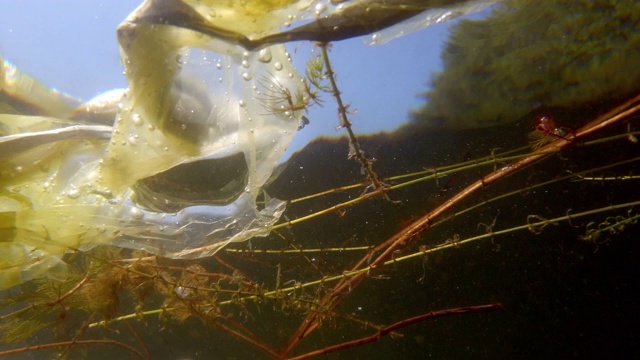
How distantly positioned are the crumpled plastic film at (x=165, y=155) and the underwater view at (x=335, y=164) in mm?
16

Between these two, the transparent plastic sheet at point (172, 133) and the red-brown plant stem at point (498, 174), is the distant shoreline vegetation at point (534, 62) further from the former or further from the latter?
the transparent plastic sheet at point (172, 133)

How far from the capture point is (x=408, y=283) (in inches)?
187

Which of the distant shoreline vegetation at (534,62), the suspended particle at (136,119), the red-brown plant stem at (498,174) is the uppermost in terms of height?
the suspended particle at (136,119)

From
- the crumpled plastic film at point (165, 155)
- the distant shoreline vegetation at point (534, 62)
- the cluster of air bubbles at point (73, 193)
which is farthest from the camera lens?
the cluster of air bubbles at point (73, 193)

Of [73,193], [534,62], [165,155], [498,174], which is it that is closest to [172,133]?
[165,155]

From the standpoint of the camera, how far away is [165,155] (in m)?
2.87

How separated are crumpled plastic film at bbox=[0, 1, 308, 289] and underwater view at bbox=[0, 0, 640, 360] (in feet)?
0.05

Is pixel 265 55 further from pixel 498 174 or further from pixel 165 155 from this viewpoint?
pixel 498 174

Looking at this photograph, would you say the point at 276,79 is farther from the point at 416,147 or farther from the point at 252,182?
the point at 416,147

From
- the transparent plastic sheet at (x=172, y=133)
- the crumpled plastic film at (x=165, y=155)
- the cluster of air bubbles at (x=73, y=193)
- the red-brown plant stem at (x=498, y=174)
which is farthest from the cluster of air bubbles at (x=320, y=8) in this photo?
the cluster of air bubbles at (x=73, y=193)

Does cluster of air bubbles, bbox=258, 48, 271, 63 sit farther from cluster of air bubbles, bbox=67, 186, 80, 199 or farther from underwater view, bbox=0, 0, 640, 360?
cluster of air bubbles, bbox=67, 186, 80, 199

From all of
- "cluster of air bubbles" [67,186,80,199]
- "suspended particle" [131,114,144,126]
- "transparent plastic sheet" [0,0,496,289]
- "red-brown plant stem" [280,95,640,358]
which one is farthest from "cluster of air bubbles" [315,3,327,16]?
"cluster of air bubbles" [67,186,80,199]

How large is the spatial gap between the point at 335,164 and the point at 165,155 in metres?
1.85

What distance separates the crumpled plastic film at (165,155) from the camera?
2.48 m
